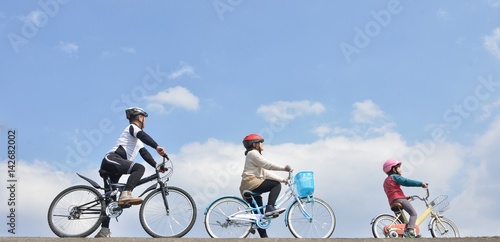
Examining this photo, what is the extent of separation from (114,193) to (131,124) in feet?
3.84

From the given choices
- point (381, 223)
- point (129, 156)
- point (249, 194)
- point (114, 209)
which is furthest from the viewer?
point (381, 223)

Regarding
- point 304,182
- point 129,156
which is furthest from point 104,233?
Result: point 304,182

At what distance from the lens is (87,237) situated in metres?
8.73

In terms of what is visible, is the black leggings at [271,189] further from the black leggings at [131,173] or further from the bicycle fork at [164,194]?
the black leggings at [131,173]

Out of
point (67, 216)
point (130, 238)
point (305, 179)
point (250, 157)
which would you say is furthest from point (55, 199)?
point (305, 179)

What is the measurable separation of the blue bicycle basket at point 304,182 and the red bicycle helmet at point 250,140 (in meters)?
0.93

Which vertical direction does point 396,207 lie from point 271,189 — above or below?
below

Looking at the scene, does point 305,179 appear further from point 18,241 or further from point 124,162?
point 18,241

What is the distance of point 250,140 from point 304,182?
1208 millimetres

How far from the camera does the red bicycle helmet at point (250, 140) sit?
32.5ft

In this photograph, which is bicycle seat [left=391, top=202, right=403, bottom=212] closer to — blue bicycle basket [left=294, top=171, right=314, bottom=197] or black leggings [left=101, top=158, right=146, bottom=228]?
blue bicycle basket [left=294, top=171, right=314, bottom=197]

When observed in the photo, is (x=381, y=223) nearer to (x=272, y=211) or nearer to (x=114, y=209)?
(x=272, y=211)

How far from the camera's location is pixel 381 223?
1055 cm

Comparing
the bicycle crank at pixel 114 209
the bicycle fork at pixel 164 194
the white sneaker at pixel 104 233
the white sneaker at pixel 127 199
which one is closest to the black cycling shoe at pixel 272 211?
the bicycle fork at pixel 164 194
